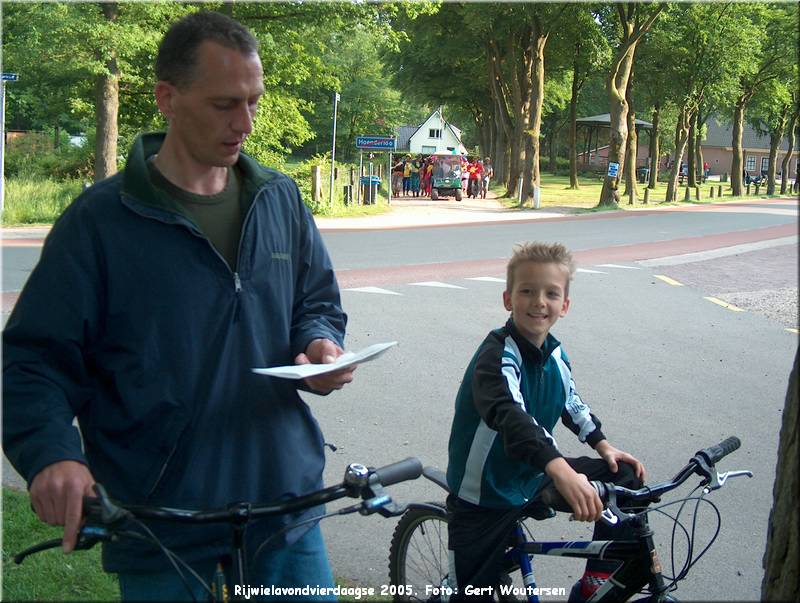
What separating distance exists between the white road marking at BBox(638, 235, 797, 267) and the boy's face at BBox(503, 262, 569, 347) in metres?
14.5

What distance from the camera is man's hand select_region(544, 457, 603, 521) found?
268 cm

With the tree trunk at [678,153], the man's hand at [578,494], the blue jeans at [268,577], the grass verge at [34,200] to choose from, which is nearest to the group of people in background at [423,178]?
the tree trunk at [678,153]

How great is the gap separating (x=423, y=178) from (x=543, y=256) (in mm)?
39997

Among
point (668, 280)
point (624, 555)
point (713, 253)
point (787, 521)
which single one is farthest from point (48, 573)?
point (713, 253)

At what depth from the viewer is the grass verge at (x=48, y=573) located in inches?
164

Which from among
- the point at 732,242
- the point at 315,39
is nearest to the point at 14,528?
the point at 732,242

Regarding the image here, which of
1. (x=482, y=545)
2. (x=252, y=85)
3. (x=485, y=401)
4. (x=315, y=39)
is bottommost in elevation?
(x=482, y=545)

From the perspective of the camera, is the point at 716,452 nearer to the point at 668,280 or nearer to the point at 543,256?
the point at 543,256

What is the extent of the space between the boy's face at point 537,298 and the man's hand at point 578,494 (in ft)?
1.83

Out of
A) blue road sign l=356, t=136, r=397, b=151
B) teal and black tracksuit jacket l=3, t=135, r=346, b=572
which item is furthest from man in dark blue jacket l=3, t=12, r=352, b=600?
blue road sign l=356, t=136, r=397, b=151

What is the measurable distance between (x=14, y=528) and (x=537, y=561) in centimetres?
264

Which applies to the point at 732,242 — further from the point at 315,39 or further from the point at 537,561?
the point at 537,561

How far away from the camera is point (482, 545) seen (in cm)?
319

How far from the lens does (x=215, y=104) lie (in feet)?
8.17
